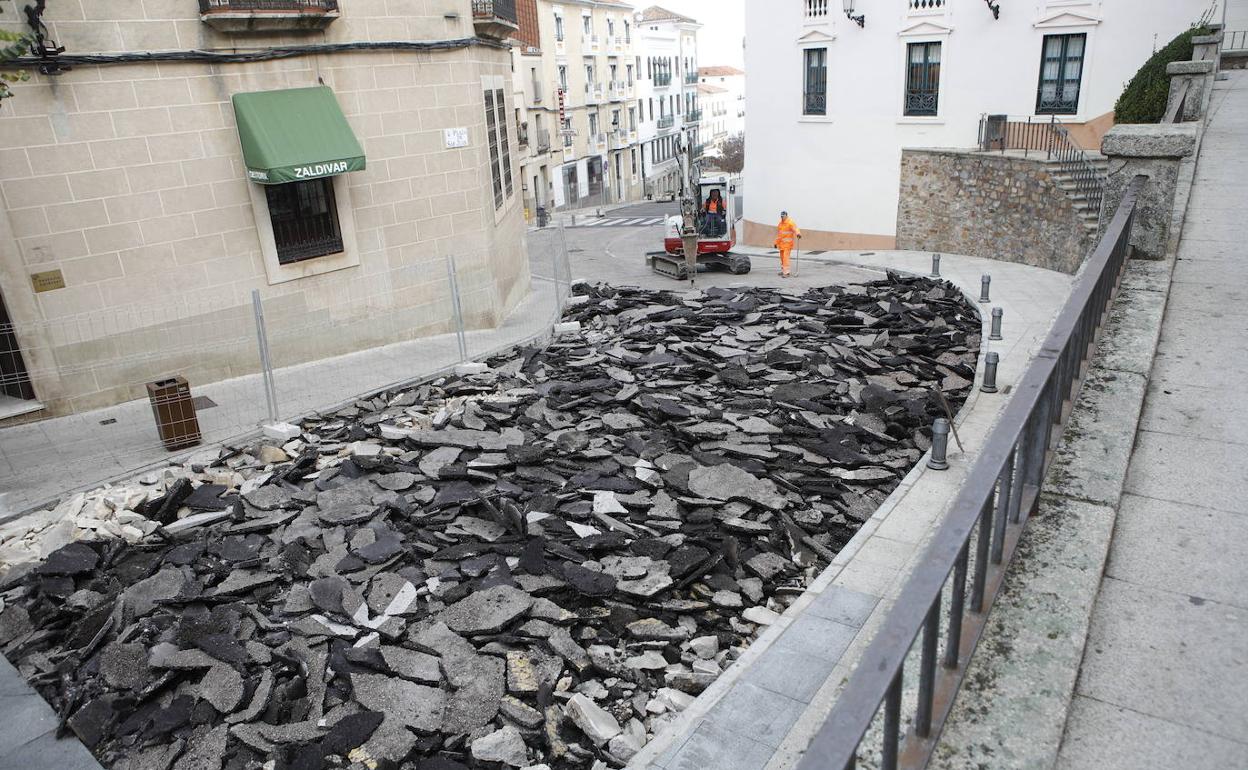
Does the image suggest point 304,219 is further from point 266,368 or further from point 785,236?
point 785,236

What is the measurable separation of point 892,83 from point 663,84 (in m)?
50.4

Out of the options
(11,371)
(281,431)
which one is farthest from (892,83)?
(11,371)

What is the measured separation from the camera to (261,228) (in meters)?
12.5

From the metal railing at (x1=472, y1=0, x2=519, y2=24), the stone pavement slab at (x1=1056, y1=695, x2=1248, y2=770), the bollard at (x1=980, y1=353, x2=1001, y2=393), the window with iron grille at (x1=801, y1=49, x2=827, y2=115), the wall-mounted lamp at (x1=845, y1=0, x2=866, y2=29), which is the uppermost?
the wall-mounted lamp at (x1=845, y1=0, x2=866, y2=29)

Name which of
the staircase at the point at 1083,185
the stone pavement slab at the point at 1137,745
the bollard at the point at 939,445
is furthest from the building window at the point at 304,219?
the staircase at the point at 1083,185

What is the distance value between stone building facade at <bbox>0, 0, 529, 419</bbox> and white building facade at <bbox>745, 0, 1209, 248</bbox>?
13.6 meters

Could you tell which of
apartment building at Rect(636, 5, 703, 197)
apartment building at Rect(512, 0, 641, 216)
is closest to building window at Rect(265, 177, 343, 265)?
apartment building at Rect(512, 0, 641, 216)

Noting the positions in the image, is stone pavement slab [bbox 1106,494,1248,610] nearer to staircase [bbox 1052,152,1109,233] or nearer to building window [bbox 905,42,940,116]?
staircase [bbox 1052,152,1109,233]

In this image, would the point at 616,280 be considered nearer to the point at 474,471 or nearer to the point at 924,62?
the point at 924,62

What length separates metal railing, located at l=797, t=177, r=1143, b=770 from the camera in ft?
6.62

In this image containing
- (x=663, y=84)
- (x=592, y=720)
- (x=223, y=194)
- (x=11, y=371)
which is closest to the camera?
(x=592, y=720)

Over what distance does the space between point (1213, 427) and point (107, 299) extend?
12392mm

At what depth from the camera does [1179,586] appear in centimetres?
343

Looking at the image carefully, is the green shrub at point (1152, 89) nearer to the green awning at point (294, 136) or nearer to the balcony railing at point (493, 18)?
the balcony railing at point (493, 18)
